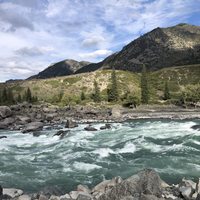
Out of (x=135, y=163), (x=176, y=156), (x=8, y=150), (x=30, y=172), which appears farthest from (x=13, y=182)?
(x=176, y=156)

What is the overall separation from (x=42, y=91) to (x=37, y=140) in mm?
77964

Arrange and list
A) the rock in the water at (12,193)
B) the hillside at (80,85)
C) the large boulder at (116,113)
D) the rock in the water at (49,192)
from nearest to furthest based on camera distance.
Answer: the rock in the water at (49,192) → the rock in the water at (12,193) → the large boulder at (116,113) → the hillside at (80,85)

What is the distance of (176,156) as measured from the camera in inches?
696

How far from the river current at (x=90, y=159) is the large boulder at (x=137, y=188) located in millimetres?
4207

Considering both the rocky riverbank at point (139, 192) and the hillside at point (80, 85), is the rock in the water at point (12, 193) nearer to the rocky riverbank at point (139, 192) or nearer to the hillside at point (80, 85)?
the rocky riverbank at point (139, 192)

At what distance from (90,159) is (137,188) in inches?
384

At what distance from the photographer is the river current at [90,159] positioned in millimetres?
13742

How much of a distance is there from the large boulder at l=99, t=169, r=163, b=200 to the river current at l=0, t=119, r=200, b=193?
421cm

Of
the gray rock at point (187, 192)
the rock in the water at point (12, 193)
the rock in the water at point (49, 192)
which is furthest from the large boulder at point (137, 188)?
the rock in the water at point (12, 193)

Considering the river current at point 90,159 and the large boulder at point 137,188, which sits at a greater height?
the large boulder at point 137,188

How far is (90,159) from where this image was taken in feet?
59.1

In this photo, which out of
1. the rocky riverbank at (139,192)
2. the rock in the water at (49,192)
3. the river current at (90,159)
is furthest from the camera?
the river current at (90,159)

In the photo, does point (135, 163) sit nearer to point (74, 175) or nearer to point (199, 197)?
point (74, 175)

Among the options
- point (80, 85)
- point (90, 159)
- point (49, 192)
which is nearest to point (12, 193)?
point (49, 192)
